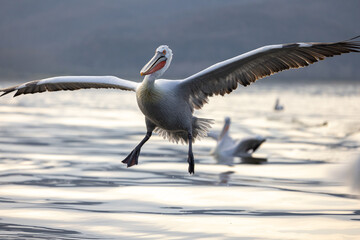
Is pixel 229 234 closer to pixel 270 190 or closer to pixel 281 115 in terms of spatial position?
pixel 270 190

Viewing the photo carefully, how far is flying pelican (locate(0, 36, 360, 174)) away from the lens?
9.12 meters

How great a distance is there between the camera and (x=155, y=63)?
9102 mm

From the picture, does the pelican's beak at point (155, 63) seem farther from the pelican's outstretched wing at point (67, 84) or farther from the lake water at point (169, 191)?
the lake water at point (169, 191)

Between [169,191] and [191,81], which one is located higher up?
[191,81]

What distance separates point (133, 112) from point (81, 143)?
49.6 ft

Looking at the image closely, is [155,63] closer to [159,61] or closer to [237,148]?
[159,61]

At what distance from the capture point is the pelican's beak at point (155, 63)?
8.93 m

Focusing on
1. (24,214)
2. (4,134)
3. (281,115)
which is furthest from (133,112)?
(24,214)

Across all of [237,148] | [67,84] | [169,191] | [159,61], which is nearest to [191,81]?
[159,61]

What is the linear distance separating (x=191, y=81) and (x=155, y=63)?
2.72 ft

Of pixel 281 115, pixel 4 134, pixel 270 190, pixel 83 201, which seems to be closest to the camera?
pixel 83 201

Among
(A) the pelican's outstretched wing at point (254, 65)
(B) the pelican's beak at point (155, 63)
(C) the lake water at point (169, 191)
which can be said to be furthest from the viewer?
(C) the lake water at point (169, 191)

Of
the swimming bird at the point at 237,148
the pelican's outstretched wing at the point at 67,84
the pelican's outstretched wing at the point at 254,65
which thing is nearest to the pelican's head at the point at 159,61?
the pelican's outstretched wing at the point at 254,65

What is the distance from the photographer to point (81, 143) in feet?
62.3
